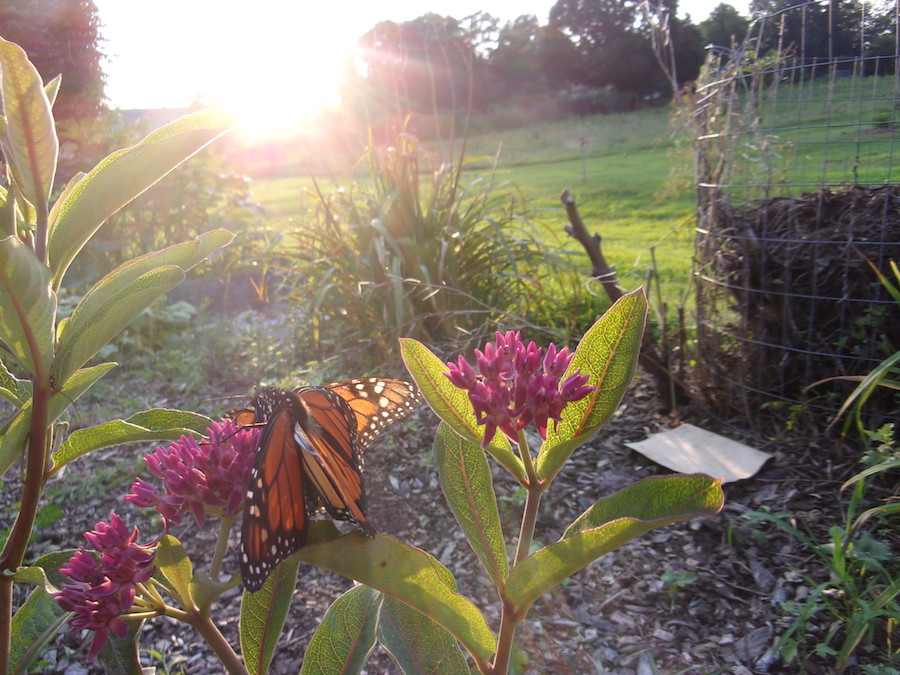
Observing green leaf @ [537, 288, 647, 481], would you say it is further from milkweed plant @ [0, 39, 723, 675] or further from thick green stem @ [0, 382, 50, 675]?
thick green stem @ [0, 382, 50, 675]

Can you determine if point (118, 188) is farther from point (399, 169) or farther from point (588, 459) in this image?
point (399, 169)

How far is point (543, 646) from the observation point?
1.80 m

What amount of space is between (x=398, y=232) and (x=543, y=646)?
2814 millimetres

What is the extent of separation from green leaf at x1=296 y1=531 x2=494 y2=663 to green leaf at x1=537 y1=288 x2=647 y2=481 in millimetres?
174

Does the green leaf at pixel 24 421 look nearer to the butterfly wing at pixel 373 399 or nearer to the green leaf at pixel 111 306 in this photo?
the green leaf at pixel 111 306

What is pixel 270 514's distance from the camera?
67 cm

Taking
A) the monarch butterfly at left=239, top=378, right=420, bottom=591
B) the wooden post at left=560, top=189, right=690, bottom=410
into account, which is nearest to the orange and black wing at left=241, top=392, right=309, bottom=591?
the monarch butterfly at left=239, top=378, right=420, bottom=591

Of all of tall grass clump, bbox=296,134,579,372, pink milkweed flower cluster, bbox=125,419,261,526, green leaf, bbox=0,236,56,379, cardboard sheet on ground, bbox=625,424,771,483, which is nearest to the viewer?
green leaf, bbox=0,236,56,379

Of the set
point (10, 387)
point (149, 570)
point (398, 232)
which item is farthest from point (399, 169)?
point (149, 570)

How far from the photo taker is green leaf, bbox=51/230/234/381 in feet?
2.44

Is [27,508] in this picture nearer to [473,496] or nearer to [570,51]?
[473,496]

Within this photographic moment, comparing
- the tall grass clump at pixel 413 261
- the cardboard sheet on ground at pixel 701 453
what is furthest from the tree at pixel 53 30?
the cardboard sheet on ground at pixel 701 453

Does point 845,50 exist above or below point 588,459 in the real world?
above

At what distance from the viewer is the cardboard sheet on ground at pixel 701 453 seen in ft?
7.89
